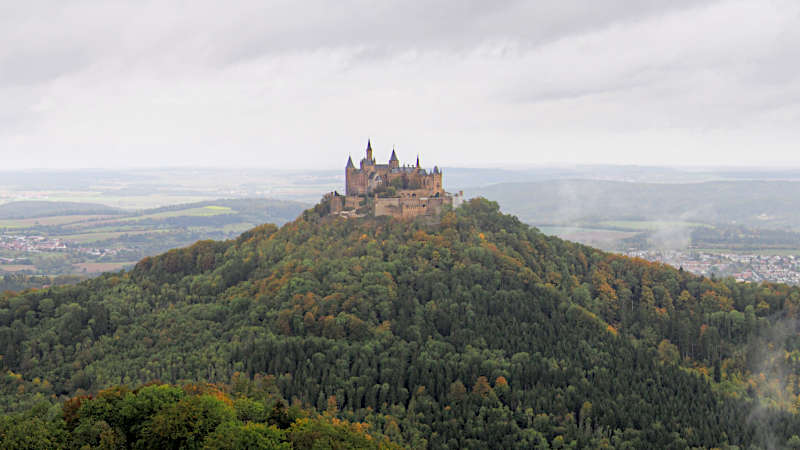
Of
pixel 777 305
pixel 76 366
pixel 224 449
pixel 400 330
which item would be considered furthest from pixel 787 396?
pixel 76 366

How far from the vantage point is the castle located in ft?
344

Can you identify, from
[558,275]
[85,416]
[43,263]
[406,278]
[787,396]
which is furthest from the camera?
[43,263]

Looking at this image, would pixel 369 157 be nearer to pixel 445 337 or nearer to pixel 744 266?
pixel 445 337

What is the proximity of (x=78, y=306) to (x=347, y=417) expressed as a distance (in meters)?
47.2

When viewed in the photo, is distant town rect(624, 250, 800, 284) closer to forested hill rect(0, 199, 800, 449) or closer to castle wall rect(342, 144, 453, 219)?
forested hill rect(0, 199, 800, 449)

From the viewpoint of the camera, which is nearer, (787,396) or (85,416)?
(85,416)

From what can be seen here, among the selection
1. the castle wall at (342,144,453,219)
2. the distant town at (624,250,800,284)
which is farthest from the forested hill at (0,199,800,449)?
the distant town at (624,250,800,284)

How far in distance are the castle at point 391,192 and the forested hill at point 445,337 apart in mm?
3686

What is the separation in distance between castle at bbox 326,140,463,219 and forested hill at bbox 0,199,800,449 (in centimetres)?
369

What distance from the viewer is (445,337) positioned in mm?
78438

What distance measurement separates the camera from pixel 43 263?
200 metres

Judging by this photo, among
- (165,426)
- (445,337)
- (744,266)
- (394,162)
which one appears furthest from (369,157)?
(744,266)

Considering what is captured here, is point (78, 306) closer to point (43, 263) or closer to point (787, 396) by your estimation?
point (787, 396)

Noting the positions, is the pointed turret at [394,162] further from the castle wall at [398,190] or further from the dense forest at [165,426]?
the dense forest at [165,426]
